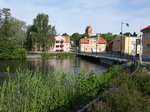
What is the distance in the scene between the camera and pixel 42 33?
63.1 meters

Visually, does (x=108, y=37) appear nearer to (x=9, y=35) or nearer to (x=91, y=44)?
(x=91, y=44)

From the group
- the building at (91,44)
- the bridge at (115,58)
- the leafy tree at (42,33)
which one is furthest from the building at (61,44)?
the bridge at (115,58)

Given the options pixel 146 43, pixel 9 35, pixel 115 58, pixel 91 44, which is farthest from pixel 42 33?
pixel 146 43

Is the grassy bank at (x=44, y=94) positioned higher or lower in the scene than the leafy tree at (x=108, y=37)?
lower

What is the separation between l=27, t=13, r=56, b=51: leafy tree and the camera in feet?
200

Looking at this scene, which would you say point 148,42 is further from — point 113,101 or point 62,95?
point 113,101

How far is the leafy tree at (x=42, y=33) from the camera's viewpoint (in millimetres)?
61062

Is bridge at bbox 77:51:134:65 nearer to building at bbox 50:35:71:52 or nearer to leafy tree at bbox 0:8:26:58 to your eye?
leafy tree at bbox 0:8:26:58

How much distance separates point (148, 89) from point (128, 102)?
2471mm

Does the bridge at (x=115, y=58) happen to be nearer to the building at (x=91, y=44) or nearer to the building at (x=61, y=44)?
the building at (x=91, y=44)

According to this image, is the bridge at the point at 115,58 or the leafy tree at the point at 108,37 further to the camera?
the leafy tree at the point at 108,37

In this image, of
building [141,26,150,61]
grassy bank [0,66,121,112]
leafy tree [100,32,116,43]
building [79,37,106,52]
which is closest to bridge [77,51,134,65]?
building [141,26,150,61]

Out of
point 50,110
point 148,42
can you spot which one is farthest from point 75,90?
point 148,42

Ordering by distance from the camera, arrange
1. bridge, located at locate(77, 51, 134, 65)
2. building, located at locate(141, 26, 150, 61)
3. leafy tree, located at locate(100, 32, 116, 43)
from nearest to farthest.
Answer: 1. bridge, located at locate(77, 51, 134, 65)
2. building, located at locate(141, 26, 150, 61)
3. leafy tree, located at locate(100, 32, 116, 43)
